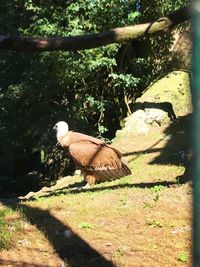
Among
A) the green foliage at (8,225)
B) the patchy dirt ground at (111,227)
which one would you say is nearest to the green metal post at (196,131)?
the patchy dirt ground at (111,227)

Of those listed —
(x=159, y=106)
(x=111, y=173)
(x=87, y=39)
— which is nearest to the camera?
(x=87, y=39)

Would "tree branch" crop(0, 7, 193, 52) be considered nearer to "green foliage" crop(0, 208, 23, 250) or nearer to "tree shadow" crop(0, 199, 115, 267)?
"tree shadow" crop(0, 199, 115, 267)

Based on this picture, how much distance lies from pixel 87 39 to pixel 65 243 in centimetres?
233

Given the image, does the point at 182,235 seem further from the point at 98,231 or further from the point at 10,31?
the point at 10,31

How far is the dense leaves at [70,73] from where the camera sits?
48.0ft

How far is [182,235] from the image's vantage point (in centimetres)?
586

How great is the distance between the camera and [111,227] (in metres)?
6.34

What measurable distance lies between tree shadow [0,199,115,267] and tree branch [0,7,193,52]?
2.06 m

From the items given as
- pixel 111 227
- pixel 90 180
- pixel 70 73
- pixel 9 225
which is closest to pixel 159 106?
pixel 70 73

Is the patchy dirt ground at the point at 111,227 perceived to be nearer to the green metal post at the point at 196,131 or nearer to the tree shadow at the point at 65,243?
the tree shadow at the point at 65,243

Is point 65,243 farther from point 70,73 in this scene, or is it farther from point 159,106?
point 159,106

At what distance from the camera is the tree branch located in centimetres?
462

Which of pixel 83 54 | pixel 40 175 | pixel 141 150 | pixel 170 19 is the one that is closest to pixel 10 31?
pixel 83 54

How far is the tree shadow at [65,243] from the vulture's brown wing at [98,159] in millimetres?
2411
